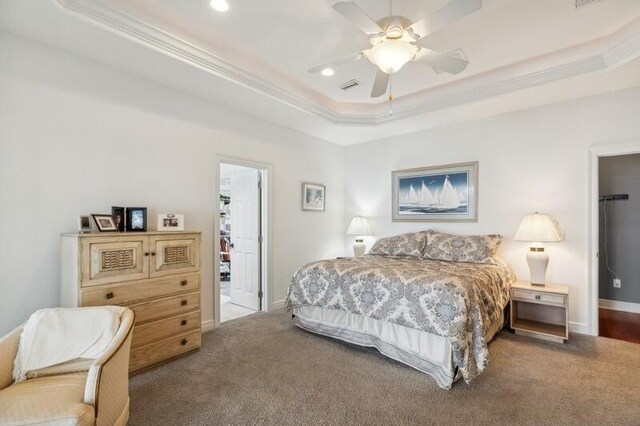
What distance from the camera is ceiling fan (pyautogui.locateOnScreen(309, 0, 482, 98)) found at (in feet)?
6.01

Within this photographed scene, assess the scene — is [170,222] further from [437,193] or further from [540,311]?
[540,311]

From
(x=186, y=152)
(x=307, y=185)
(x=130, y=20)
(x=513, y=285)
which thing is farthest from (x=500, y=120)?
(x=130, y=20)

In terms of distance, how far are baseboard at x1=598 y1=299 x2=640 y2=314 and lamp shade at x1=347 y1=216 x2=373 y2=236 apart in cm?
346

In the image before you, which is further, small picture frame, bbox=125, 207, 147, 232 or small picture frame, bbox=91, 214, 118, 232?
small picture frame, bbox=125, 207, 147, 232

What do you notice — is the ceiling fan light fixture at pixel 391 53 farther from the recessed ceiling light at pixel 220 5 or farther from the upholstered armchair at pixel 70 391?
the upholstered armchair at pixel 70 391

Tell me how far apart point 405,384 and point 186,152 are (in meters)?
3.11

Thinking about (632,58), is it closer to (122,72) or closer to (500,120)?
(500,120)

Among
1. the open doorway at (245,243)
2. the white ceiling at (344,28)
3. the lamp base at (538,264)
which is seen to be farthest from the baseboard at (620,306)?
the open doorway at (245,243)

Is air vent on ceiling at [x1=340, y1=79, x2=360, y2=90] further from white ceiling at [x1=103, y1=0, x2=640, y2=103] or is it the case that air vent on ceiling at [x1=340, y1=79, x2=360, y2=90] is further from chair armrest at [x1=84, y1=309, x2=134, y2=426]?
chair armrest at [x1=84, y1=309, x2=134, y2=426]

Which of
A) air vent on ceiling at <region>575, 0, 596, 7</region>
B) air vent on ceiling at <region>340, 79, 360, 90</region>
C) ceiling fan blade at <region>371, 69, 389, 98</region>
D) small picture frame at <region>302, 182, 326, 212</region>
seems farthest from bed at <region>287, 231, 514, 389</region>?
air vent on ceiling at <region>575, 0, 596, 7</region>

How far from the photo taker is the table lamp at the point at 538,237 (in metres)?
3.34

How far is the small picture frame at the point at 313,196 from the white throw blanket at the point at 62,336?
3192 mm

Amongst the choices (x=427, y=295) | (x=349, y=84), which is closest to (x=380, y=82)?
(x=349, y=84)

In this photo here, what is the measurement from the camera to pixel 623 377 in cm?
247
